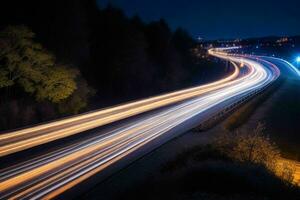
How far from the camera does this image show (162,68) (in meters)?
71.2

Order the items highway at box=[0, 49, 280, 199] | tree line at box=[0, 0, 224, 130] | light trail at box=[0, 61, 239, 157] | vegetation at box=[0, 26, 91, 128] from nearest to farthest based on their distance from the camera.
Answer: highway at box=[0, 49, 280, 199] < light trail at box=[0, 61, 239, 157] < vegetation at box=[0, 26, 91, 128] < tree line at box=[0, 0, 224, 130]

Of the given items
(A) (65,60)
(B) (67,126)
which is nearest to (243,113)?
(A) (65,60)

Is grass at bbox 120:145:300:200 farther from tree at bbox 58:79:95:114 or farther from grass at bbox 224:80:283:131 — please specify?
tree at bbox 58:79:95:114

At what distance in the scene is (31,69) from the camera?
31.5m

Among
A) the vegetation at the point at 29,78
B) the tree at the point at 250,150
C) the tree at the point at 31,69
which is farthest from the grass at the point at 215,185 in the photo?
the tree at the point at 31,69

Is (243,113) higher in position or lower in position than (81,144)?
lower

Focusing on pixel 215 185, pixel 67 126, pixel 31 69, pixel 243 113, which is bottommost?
pixel 243 113

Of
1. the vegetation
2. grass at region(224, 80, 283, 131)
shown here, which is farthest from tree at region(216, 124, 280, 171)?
the vegetation

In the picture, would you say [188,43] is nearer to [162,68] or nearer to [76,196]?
[162,68]

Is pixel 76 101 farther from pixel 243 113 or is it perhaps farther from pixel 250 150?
pixel 250 150

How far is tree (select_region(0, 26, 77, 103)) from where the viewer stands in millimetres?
29953

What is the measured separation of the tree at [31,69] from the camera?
29953mm

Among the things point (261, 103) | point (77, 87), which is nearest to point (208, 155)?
point (77, 87)

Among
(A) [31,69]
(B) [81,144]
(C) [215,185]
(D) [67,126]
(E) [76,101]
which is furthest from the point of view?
(E) [76,101]
